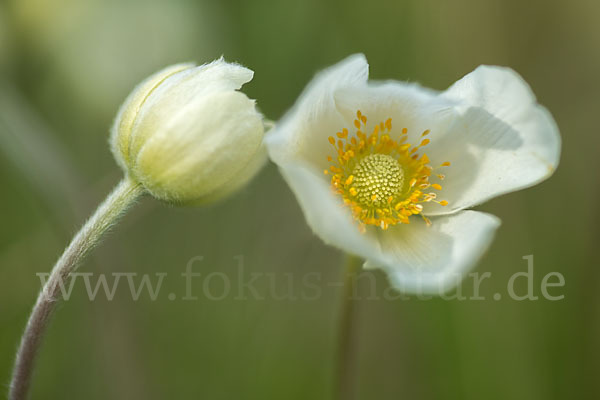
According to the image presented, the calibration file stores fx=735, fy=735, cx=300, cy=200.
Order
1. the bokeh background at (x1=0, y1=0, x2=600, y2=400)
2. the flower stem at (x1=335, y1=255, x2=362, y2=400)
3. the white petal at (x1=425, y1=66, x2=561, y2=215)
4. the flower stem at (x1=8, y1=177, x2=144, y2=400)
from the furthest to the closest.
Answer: the bokeh background at (x1=0, y1=0, x2=600, y2=400) → the flower stem at (x1=335, y1=255, x2=362, y2=400) → the white petal at (x1=425, y1=66, x2=561, y2=215) → the flower stem at (x1=8, y1=177, x2=144, y2=400)

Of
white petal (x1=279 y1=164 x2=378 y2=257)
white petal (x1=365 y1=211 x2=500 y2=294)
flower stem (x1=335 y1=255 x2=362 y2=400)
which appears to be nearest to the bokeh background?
flower stem (x1=335 y1=255 x2=362 y2=400)

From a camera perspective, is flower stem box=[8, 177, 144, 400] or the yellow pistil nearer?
flower stem box=[8, 177, 144, 400]

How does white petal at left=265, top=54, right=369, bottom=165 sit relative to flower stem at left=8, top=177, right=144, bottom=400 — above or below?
above

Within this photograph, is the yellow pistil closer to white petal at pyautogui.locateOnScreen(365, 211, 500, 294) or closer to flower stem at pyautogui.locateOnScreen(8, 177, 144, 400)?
white petal at pyautogui.locateOnScreen(365, 211, 500, 294)

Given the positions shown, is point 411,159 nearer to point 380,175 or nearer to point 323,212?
point 380,175

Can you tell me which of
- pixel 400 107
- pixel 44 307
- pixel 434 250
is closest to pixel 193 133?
pixel 44 307

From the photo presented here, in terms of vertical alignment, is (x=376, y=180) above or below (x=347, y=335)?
above
